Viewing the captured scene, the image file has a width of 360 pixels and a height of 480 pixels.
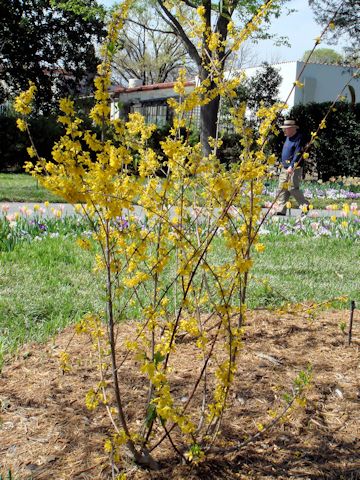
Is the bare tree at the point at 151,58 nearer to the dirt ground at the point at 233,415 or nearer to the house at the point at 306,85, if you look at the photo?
the house at the point at 306,85

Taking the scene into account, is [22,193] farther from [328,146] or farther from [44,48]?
[44,48]

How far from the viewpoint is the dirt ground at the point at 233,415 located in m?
1.96

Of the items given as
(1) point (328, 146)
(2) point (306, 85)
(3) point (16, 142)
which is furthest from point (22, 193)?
(2) point (306, 85)

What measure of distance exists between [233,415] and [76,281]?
2.40 metres

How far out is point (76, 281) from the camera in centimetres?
439

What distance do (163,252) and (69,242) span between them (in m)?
3.85

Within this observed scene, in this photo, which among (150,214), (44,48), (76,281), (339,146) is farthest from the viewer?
(44,48)

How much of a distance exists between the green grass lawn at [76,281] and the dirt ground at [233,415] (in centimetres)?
40

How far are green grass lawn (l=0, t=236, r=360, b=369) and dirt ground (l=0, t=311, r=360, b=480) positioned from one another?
40 centimetres

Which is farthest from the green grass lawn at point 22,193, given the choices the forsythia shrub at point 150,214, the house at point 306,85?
the house at point 306,85

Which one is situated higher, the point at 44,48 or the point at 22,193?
the point at 44,48

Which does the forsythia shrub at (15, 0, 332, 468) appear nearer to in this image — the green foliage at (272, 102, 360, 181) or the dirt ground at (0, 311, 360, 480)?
the dirt ground at (0, 311, 360, 480)

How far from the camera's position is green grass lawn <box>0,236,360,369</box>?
135 inches

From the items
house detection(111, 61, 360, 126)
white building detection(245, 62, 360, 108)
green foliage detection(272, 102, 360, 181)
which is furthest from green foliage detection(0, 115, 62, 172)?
white building detection(245, 62, 360, 108)
